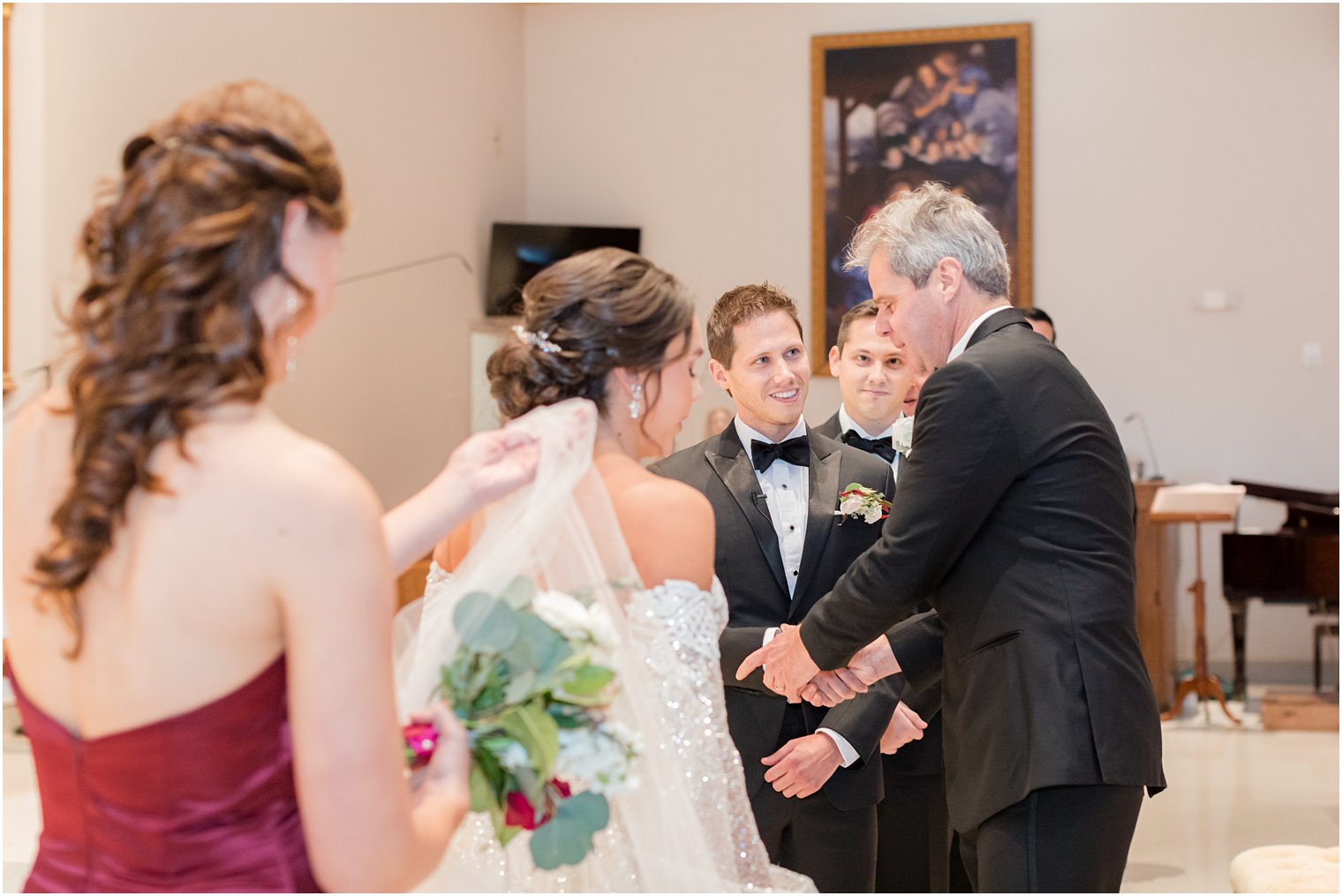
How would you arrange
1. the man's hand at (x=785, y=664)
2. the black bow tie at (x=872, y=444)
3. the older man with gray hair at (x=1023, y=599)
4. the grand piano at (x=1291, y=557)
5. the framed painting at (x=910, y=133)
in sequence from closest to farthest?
the older man with gray hair at (x=1023, y=599) → the man's hand at (x=785, y=664) → the black bow tie at (x=872, y=444) → the grand piano at (x=1291, y=557) → the framed painting at (x=910, y=133)

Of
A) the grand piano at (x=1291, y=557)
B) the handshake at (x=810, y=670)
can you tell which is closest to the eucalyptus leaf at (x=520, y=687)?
the handshake at (x=810, y=670)

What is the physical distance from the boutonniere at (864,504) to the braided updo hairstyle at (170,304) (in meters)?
1.90

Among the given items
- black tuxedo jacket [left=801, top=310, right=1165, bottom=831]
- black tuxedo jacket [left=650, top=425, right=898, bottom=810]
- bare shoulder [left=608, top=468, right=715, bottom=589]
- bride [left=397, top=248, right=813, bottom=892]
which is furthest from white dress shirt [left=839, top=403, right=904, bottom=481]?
bare shoulder [left=608, top=468, right=715, bottom=589]

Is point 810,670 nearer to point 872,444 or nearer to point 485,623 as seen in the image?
point 872,444

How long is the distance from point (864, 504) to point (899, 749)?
75 cm

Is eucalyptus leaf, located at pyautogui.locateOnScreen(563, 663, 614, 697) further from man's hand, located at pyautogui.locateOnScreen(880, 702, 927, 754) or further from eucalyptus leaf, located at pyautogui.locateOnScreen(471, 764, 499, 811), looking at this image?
man's hand, located at pyautogui.locateOnScreen(880, 702, 927, 754)

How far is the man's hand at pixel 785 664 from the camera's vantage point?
9.30 feet

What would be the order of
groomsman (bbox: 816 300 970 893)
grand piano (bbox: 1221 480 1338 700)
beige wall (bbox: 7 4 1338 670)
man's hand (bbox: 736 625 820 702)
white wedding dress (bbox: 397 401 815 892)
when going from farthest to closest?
beige wall (bbox: 7 4 1338 670) < grand piano (bbox: 1221 480 1338 700) < groomsman (bbox: 816 300 970 893) < man's hand (bbox: 736 625 820 702) < white wedding dress (bbox: 397 401 815 892)

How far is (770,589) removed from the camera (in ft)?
10.3

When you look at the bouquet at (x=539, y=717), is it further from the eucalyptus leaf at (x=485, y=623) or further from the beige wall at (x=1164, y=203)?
the beige wall at (x=1164, y=203)

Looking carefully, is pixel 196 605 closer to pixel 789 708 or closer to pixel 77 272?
pixel 789 708

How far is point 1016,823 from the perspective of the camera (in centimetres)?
238

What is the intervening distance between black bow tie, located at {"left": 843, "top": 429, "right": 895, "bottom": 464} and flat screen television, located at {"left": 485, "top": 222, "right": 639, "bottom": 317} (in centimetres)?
664

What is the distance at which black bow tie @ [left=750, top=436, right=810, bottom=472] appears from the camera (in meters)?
3.24
